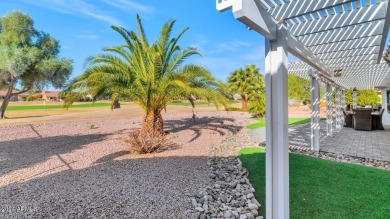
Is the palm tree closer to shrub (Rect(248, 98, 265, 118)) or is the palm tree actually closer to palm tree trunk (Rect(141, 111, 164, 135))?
palm tree trunk (Rect(141, 111, 164, 135))

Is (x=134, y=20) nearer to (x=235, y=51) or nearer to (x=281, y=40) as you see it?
(x=281, y=40)

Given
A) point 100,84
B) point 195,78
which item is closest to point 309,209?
point 195,78

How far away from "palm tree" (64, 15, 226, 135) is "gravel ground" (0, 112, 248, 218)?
207cm

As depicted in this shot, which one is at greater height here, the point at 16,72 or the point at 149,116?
the point at 16,72

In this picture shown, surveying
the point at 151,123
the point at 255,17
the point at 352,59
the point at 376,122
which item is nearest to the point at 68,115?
the point at 151,123

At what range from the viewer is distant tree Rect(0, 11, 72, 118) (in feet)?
Result: 54.6

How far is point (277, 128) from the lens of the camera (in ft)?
8.69

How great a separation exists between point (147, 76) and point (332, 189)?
271 inches

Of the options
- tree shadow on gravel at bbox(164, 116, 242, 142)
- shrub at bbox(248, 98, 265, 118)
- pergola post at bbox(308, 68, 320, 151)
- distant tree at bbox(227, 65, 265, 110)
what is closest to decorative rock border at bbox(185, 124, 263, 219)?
pergola post at bbox(308, 68, 320, 151)

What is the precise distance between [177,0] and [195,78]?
452 cm

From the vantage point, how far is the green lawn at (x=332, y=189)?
3.30m

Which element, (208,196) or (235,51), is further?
(235,51)

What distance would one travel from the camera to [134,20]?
345 inches

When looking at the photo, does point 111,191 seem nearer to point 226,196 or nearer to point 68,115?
point 226,196
